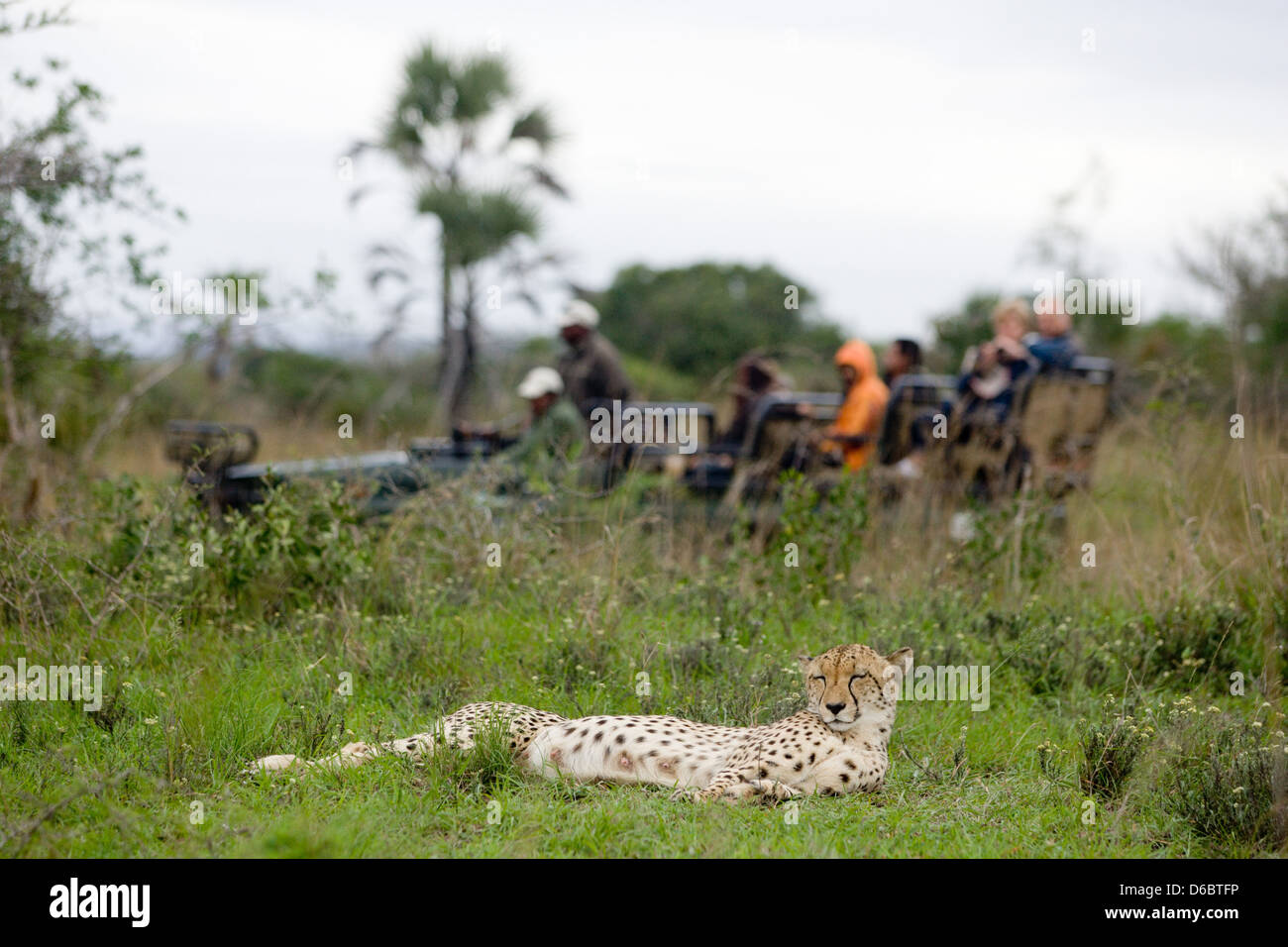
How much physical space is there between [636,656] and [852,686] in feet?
4.70

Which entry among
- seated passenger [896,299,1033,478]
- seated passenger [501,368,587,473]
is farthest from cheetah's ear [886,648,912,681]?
seated passenger [896,299,1033,478]

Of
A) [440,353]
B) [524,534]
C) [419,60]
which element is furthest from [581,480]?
[419,60]

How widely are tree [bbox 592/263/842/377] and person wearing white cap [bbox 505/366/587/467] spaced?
11096 millimetres

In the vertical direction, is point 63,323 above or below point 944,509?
above

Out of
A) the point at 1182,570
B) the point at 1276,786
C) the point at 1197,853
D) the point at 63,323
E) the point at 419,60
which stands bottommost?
the point at 1197,853

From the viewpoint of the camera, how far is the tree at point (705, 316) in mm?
20172

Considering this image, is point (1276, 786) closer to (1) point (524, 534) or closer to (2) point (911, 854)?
(2) point (911, 854)

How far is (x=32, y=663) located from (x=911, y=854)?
3.65 meters

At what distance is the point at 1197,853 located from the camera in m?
3.63

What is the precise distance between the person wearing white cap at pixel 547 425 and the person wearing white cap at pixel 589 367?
945 millimetres

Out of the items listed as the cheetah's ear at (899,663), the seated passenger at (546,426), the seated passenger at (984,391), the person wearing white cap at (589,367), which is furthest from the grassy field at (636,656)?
the person wearing white cap at (589,367)
